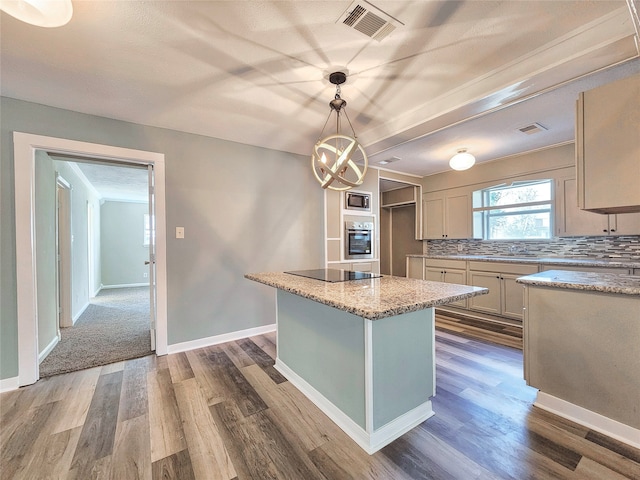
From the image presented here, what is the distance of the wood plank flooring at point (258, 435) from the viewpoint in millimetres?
1345

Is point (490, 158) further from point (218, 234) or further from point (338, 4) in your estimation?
point (218, 234)

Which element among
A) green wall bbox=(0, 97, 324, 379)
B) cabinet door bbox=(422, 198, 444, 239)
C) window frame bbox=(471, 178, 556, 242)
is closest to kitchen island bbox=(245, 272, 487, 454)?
green wall bbox=(0, 97, 324, 379)

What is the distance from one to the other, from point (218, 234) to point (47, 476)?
217 cm

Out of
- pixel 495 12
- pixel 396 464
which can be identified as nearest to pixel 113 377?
pixel 396 464

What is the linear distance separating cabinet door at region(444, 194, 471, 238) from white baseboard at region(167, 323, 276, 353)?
3.27 metres

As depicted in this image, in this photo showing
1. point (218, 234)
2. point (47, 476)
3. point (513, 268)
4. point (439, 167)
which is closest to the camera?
point (47, 476)

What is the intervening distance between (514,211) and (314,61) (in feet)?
12.1

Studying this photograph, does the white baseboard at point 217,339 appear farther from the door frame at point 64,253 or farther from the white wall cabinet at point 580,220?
the white wall cabinet at point 580,220

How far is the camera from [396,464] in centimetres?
137

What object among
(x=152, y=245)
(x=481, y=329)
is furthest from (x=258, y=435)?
(x=481, y=329)

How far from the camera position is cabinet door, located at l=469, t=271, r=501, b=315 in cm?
362

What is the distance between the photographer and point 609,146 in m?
1.50

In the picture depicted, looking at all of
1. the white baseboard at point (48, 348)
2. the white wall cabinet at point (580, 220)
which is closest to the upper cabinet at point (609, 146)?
the white wall cabinet at point (580, 220)

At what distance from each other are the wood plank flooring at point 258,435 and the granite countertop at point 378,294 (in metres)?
0.86
